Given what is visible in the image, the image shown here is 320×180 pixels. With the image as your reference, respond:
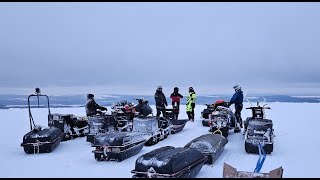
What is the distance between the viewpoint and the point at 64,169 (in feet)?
19.7

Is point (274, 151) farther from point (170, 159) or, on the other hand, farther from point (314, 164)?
point (170, 159)

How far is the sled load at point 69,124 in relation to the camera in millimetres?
9078

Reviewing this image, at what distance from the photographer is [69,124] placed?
9.36 m

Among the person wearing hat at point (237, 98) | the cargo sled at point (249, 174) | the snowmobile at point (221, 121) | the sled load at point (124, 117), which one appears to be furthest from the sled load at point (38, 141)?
the person wearing hat at point (237, 98)

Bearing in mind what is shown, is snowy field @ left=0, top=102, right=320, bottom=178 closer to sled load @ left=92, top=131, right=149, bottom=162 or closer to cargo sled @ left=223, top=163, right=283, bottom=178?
sled load @ left=92, top=131, right=149, bottom=162

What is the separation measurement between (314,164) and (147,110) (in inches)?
182

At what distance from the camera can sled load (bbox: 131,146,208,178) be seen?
15.0 ft

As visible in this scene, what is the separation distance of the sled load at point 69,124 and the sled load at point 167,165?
4.71 m

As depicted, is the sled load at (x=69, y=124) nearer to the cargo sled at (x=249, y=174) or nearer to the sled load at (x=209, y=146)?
the sled load at (x=209, y=146)

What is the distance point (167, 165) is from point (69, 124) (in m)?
5.51

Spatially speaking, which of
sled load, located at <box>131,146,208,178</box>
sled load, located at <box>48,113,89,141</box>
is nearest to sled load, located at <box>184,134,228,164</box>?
sled load, located at <box>131,146,208,178</box>

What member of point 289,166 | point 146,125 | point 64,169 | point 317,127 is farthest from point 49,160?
point 317,127

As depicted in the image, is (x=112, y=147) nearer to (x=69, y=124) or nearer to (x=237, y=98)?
(x=69, y=124)

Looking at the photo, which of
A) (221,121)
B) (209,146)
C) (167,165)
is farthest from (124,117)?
(167,165)
